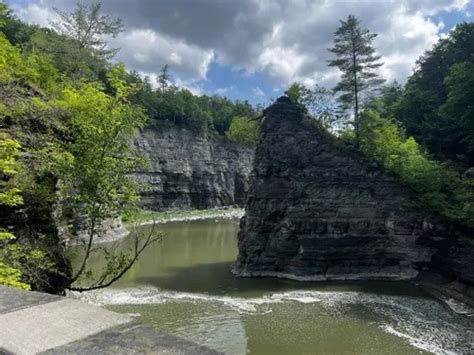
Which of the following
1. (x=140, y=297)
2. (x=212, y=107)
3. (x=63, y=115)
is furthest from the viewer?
(x=212, y=107)

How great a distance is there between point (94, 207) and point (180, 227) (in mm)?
38338

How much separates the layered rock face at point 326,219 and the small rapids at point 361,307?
3779 mm

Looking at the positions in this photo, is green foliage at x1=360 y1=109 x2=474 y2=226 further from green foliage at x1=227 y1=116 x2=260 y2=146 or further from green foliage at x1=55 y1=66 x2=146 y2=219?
green foliage at x1=227 y1=116 x2=260 y2=146

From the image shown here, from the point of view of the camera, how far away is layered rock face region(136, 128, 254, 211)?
63250 millimetres

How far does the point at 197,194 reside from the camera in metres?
69.8

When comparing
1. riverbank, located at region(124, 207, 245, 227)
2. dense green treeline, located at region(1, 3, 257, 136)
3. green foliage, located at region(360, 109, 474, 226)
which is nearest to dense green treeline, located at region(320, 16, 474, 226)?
green foliage, located at region(360, 109, 474, 226)

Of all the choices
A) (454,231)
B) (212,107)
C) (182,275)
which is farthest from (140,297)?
(212,107)

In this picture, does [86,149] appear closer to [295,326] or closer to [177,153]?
[295,326]

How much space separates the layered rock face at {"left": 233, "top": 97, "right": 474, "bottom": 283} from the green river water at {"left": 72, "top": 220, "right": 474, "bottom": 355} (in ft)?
5.36

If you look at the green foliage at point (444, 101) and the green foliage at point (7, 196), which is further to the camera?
the green foliage at point (444, 101)

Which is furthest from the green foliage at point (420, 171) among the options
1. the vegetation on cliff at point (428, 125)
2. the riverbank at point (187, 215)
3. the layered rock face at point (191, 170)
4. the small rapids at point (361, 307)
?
the layered rock face at point (191, 170)

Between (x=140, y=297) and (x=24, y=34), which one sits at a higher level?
(x=24, y=34)

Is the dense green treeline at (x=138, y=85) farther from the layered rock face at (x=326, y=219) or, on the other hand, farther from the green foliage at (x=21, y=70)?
the layered rock face at (x=326, y=219)

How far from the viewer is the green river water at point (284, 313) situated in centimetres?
1590
